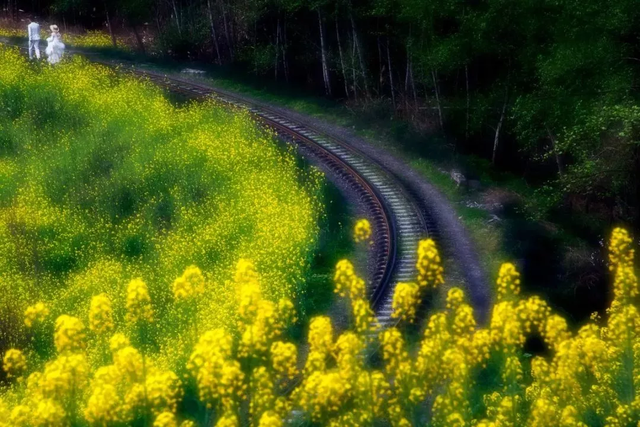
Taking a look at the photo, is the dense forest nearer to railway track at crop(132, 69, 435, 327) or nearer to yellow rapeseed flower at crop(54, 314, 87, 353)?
railway track at crop(132, 69, 435, 327)

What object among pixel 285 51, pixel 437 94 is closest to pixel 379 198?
pixel 437 94

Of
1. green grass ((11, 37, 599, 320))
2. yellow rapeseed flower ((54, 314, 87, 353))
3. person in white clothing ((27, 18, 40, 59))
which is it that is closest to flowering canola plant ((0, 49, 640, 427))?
yellow rapeseed flower ((54, 314, 87, 353))

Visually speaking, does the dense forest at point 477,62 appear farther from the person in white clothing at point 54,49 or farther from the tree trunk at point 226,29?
the person in white clothing at point 54,49

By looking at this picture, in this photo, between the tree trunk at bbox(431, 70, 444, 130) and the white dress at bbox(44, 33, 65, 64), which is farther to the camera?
the white dress at bbox(44, 33, 65, 64)

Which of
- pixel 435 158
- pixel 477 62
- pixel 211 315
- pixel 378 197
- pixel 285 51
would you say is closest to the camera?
pixel 211 315

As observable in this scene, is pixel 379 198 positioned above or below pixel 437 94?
below

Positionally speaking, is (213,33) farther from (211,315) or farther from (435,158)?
(211,315)
